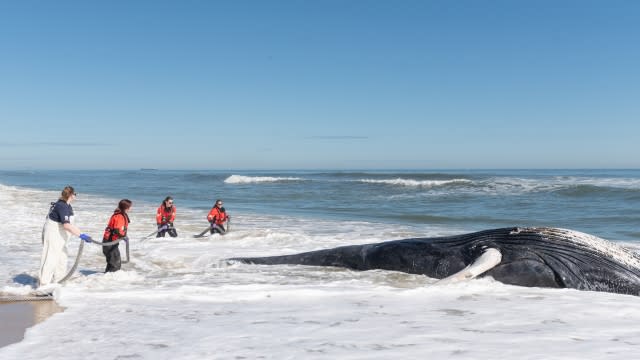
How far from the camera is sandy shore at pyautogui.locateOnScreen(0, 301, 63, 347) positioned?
5824 millimetres

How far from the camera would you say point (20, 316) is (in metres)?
6.56

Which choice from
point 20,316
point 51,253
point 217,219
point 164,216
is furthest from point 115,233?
point 217,219

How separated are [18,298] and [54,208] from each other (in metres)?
1.29

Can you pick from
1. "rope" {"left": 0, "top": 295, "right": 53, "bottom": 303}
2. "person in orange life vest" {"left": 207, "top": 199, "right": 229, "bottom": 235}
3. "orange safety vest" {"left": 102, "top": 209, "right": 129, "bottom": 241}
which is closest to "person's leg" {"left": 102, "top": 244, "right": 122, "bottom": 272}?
"orange safety vest" {"left": 102, "top": 209, "right": 129, "bottom": 241}

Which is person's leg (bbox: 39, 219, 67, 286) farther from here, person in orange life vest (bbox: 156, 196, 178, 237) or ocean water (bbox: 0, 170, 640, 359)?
person in orange life vest (bbox: 156, 196, 178, 237)

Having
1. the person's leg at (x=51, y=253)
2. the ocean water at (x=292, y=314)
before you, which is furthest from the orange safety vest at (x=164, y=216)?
the person's leg at (x=51, y=253)

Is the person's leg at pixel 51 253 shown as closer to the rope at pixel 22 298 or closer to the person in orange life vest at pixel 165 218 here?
the rope at pixel 22 298

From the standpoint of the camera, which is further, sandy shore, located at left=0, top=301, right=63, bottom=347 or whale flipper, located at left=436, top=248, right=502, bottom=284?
whale flipper, located at left=436, top=248, right=502, bottom=284

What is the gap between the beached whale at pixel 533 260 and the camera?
800 centimetres

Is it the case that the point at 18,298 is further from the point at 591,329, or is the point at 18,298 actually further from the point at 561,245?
the point at 561,245

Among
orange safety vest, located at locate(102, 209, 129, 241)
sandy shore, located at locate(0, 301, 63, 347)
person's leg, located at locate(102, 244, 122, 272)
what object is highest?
orange safety vest, located at locate(102, 209, 129, 241)

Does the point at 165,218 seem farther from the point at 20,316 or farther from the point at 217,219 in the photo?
the point at 20,316

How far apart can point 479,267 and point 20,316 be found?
18.2ft

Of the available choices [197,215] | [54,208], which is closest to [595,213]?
[197,215]
